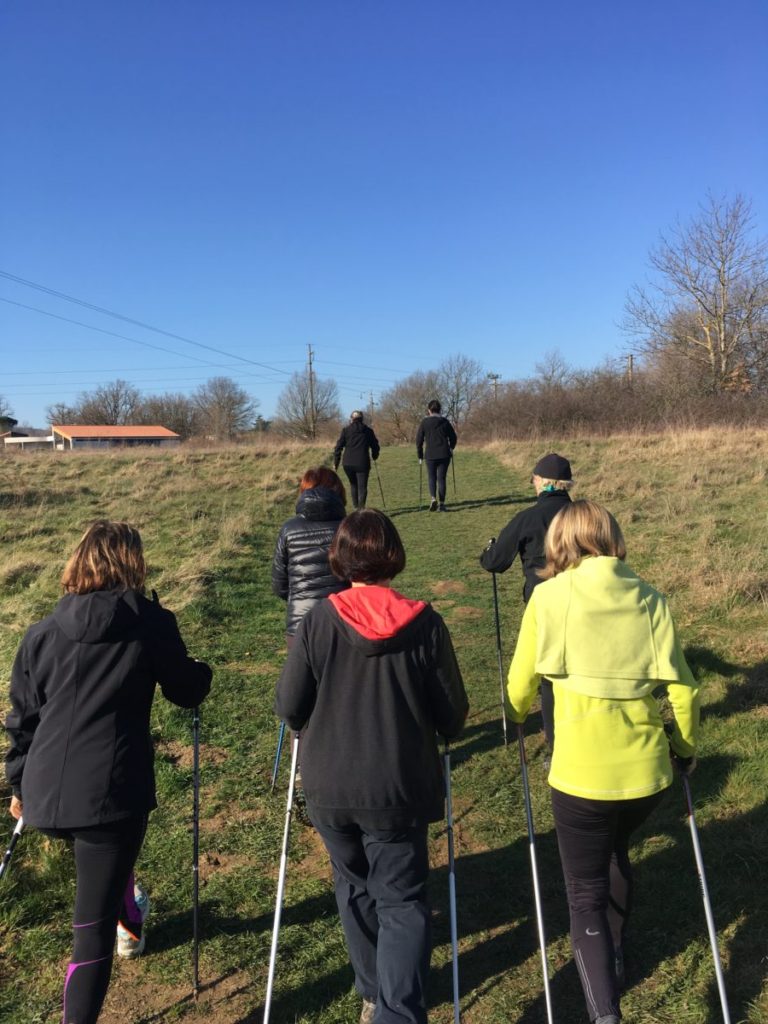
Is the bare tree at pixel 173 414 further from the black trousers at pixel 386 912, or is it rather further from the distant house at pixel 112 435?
the black trousers at pixel 386 912

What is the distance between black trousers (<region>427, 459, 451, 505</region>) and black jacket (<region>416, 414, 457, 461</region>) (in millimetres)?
352

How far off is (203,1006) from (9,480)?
1961 cm

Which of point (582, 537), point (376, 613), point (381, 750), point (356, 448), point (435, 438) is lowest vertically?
point (381, 750)

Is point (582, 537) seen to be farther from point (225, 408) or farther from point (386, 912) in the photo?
point (225, 408)

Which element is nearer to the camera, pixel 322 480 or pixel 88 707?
pixel 88 707

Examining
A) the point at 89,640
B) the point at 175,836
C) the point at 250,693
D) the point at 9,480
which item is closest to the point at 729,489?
the point at 250,693

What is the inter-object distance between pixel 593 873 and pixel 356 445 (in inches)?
424

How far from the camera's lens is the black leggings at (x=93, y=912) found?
8.01 ft

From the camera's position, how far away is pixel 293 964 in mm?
3025

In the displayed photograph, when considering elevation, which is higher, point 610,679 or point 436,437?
point 436,437

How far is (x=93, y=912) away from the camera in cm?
245

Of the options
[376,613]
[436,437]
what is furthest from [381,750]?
[436,437]

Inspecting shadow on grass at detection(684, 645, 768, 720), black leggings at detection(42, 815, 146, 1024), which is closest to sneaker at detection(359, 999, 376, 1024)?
black leggings at detection(42, 815, 146, 1024)

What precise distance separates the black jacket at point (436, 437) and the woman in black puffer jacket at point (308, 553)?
9125 millimetres
